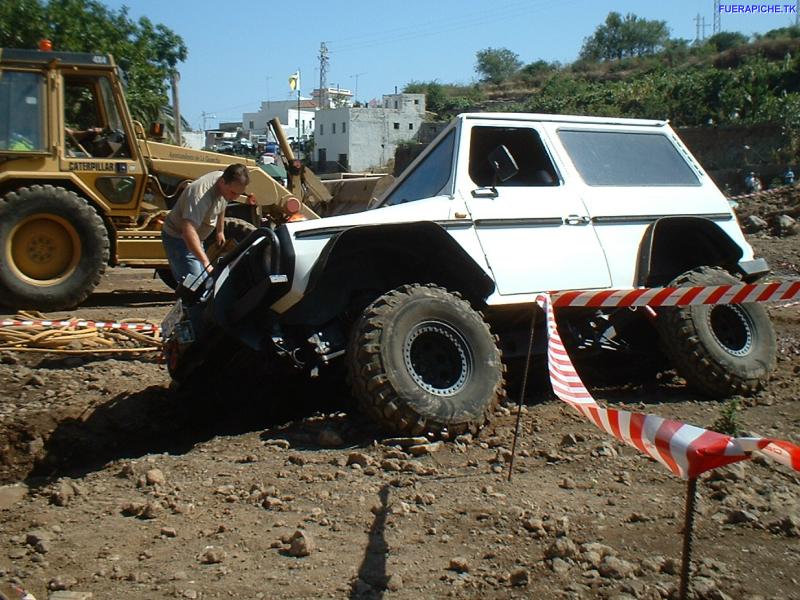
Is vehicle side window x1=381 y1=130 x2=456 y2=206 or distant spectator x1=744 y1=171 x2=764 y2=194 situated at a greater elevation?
distant spectator x1=744 y1=171 x2=764 y2=194

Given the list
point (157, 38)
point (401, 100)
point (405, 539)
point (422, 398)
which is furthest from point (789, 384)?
point (401, 100)

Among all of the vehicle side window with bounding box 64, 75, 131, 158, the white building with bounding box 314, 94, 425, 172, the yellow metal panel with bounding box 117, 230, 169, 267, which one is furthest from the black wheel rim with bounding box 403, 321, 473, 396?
the white building with bounding box 314, 94, 425, 172

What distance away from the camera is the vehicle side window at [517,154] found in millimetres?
6340

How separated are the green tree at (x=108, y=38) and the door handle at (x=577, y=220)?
613 inches

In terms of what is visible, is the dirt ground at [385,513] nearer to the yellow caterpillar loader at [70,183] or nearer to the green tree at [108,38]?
the yellow caterpillar loader at [70,183]

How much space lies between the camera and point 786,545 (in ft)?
12.4

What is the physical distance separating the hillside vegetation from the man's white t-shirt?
2358 centimetres

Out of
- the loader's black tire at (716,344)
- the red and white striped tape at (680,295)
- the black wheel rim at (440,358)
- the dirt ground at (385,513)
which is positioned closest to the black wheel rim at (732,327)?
the loader's black tire at (716,344)

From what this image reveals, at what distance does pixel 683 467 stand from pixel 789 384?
4.26 metres

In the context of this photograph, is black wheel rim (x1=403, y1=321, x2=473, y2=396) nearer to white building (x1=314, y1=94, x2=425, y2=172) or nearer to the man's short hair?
the man's short hair

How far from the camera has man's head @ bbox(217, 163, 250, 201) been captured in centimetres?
737

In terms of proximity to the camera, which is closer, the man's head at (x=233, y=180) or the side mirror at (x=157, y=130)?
the man's head at (x=233, y=180)

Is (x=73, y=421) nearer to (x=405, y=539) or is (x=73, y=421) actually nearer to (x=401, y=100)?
(x=405, y=539)

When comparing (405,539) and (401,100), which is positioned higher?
(401,100)
